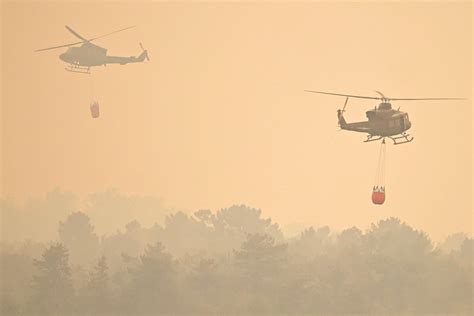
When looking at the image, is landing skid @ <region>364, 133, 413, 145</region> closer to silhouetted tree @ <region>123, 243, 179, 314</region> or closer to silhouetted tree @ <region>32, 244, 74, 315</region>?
silhouetted tree @ <region>123, 243, 179, 314</region>

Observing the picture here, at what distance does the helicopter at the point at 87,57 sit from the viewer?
9734 mm

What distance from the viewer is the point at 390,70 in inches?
386

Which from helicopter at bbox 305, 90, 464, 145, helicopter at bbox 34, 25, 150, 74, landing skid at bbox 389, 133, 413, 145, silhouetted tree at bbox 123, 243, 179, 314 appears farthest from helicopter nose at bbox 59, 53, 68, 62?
landing skid at bbox 389, 133, 413, 145

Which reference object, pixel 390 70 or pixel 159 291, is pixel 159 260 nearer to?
pixel 159 291

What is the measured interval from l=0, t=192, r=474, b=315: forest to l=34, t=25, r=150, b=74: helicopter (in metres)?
1.14

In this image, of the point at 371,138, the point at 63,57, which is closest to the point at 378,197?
the point at 371,138

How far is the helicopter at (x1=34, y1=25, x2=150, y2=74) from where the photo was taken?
9734 millimetres

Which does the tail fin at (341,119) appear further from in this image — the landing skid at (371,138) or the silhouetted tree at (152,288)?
the silhouetted tree at (152,288)

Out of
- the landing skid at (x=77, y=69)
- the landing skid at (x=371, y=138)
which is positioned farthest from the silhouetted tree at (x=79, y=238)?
the landing skid at (x=371, y=138)

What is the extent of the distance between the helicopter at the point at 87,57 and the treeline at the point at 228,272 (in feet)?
4.19

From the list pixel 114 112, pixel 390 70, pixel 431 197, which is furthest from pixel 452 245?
pixel 114 112

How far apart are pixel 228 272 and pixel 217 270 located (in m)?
0.10

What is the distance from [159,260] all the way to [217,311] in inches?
25.7

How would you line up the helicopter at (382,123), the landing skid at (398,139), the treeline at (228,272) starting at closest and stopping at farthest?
the helicopter at (382,123) → the treeline at (228,272) → the landing skid at (398,139)
